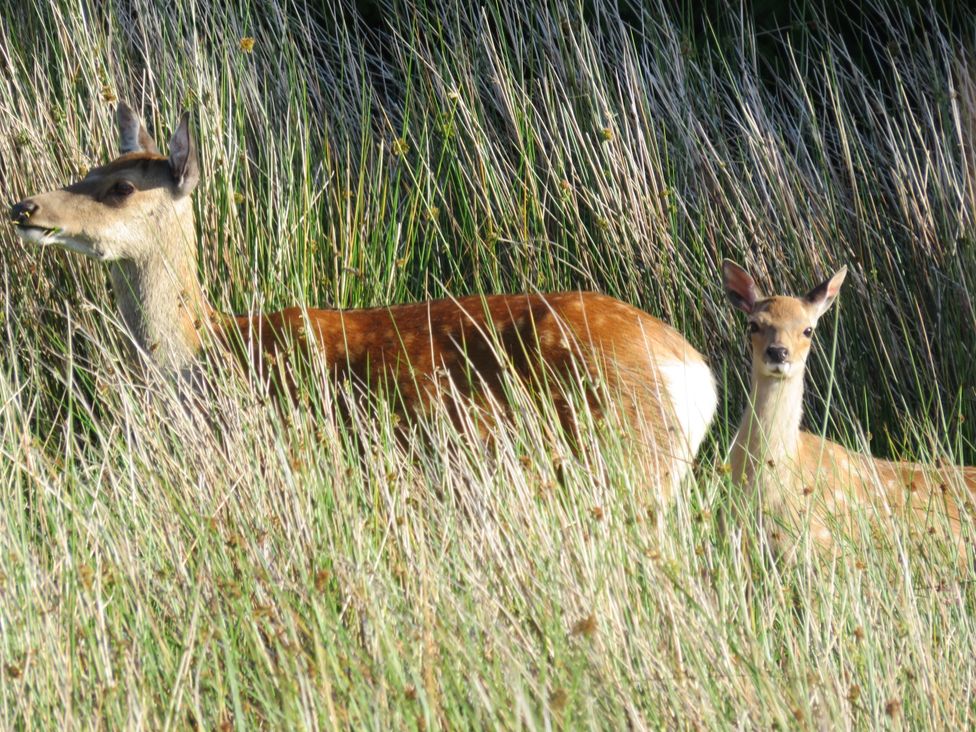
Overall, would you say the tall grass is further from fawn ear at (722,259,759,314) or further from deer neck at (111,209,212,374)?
fawn ear at (722,259,759,314)

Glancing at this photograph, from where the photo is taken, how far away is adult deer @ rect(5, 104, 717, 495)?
164 inches

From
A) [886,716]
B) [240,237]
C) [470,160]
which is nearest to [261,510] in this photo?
[886,716]

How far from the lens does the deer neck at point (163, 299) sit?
452 cm

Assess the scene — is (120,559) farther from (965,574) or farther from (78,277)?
(78,277)

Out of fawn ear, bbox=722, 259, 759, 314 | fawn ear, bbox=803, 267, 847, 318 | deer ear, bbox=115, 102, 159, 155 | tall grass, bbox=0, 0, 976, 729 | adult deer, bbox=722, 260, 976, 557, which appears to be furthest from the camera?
deer ear, bbox=115, 102, 159, 155

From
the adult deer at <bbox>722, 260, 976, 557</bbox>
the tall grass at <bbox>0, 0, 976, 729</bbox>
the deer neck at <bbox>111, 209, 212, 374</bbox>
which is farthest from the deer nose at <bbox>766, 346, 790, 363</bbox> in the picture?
the deer neck at <bbox>111, 209, 212, 374</bbox>

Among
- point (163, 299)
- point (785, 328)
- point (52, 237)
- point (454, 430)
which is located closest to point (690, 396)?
point (785, 328)

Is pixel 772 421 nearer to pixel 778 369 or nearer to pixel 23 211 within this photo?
pixel 778 369

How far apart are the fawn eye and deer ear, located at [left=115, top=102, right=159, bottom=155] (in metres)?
0.38

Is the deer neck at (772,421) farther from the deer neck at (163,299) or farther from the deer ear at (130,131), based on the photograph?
the deer ear at (130,131)

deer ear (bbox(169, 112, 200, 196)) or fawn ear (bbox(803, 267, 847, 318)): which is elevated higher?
deer ear (bbox(169, 112, 200, 196))

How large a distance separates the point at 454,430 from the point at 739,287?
62.4 inches

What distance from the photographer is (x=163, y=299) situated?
15.0ft

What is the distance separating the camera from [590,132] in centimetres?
562
